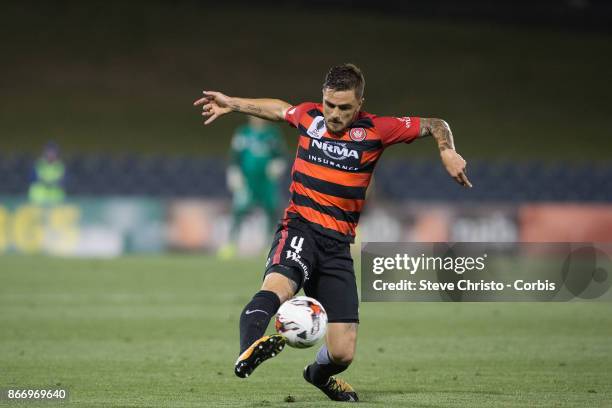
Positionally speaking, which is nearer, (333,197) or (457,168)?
(457,168)

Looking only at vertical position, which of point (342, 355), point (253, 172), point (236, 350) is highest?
point (342, 355)

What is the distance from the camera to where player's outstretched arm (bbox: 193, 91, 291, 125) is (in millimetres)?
6871

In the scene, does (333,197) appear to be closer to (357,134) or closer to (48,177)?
(357,134)

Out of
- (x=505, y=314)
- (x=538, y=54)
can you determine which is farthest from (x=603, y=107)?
(x=505, y=314)

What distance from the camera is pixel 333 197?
6.63 meters

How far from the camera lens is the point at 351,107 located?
646 centimetres

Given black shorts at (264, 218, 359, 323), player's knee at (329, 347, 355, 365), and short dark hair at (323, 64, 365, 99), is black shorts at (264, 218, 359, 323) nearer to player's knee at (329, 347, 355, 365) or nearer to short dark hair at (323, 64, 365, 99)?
player's knee at (329, 347, 355, 365)

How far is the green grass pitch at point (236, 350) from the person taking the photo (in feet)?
22.5

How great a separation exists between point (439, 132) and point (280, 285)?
131 centimetres

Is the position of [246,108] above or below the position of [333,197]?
above

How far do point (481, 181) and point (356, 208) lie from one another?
17680mm

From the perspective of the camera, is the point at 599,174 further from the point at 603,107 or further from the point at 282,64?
the point at 282,64

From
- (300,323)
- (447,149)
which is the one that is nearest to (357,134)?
(447,149)

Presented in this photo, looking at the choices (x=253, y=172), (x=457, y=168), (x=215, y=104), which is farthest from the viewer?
(x=253, y=172)
